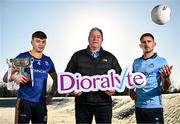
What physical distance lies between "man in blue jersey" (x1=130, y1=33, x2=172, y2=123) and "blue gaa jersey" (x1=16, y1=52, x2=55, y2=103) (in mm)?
887

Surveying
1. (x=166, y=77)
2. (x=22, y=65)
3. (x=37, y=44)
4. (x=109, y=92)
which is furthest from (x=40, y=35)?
(x=166, y=77)

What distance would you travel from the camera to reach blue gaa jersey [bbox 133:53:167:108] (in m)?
3.69

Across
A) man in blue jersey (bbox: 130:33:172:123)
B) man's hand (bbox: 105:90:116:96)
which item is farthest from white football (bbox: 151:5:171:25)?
man's hand (bbox: 105:90:116:96)

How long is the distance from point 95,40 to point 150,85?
27.9 inches

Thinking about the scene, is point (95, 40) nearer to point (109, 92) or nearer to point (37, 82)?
point (109, 92)

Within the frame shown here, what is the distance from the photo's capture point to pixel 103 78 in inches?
145

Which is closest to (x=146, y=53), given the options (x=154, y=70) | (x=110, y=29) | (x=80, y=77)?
(x=154, y=70)

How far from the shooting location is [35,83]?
3666 millimetres

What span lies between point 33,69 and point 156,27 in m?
1.34

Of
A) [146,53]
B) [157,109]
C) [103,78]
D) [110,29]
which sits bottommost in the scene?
[157,109]

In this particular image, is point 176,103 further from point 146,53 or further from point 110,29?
point 110,29

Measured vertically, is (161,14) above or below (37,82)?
above

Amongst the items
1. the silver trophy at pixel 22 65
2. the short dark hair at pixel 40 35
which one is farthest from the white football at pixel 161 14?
the silver trophy at pixel 22 65

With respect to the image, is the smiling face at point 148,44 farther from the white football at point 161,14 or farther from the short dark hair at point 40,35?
the short dark hair at point 40,35
